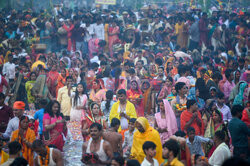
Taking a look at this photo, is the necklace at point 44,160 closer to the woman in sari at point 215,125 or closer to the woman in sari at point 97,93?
the woman in sari at point 215,125

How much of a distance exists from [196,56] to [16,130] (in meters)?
9.93

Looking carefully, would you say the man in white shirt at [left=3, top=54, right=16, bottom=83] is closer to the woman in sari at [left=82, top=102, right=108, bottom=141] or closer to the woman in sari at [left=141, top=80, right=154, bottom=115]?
the woman in sari at [left=141, top=80, right=154, bottom=115]

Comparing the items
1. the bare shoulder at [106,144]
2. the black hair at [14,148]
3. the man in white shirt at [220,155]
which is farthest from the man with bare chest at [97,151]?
the man in white shirt at [220,155]

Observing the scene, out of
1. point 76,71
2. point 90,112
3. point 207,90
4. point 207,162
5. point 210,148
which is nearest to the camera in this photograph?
point 207,162

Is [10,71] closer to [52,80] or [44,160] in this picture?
[52,80]

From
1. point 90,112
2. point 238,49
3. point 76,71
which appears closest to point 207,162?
point 90,112

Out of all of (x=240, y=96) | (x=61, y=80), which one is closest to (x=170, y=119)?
(x=240, y=96)

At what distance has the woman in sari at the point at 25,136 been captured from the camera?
6.84 metres

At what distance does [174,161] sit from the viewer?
499cm

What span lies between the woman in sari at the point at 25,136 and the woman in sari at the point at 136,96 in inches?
157

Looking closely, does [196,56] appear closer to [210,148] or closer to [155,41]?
[155,41]

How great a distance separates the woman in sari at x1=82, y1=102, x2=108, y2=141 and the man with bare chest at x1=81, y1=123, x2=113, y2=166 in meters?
1.48

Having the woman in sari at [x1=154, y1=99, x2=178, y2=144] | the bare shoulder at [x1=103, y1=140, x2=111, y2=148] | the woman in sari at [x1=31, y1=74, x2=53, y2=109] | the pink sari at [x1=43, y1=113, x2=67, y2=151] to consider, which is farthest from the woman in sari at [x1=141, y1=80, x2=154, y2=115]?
the bare shoulder at [x1=103, y1=140, x2=111, y2=148]

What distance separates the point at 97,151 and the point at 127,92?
4.57m
